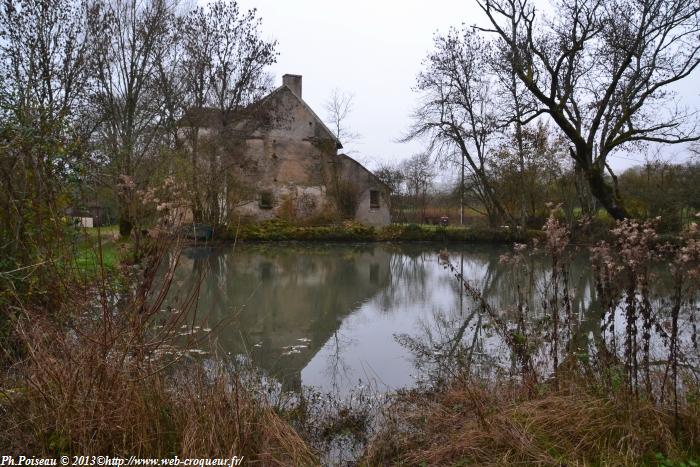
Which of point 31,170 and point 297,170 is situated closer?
point 31,170

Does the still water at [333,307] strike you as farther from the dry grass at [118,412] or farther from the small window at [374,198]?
the small window at [374,198]

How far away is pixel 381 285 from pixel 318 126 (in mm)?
21745

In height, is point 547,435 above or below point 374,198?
below

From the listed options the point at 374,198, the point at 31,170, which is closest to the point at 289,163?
the point at 374,198

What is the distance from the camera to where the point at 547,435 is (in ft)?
10.8

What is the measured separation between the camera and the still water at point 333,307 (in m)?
5.95

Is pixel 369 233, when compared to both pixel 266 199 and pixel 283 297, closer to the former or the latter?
pixel 266 199

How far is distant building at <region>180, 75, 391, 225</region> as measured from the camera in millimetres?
29766

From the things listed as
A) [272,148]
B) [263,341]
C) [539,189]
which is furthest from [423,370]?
[272,148]

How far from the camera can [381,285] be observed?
13.0 m

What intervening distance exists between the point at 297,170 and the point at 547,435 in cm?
2914

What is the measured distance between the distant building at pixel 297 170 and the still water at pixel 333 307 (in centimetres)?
1118

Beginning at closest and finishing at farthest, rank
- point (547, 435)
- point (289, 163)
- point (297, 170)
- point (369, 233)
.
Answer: point (547, 435) → point (369, 233) → point (289, 163) → point (297, 170)

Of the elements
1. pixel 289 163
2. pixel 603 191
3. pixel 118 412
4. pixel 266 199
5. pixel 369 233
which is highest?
pixel 289 163
